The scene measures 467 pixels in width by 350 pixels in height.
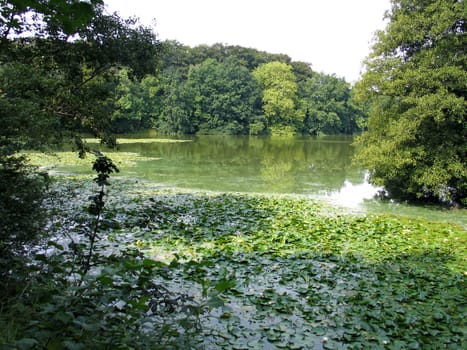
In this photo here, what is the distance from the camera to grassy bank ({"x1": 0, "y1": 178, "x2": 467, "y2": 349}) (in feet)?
7.88

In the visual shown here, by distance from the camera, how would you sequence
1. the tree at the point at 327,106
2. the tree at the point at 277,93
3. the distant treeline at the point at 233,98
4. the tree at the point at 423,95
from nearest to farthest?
the tree at the point at 423,95, the distant treeline at the point at 233,98, the tree at the point at 277,93, the tree at the point at 327,106

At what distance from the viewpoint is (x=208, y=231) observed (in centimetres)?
762

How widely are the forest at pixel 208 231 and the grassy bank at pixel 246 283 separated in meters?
0.03

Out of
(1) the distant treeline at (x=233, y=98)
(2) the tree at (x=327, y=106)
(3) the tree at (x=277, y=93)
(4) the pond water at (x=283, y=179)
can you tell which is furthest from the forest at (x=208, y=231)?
(2) the tree at (x=327, y=106)

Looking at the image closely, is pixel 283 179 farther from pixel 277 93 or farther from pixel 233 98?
pixel 277 93

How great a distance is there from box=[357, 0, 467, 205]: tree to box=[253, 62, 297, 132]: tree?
4798cm

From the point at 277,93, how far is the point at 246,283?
5852 cm

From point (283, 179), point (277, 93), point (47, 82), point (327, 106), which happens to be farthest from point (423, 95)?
point (327, 106)

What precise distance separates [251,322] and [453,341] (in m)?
A: 2.08

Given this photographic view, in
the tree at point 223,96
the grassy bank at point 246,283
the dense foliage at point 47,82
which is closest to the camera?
the grassy bank at point 246,283

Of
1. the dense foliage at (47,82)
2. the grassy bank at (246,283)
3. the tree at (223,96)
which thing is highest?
the tree at (223,96)

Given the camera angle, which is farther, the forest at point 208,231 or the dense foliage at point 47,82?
the dense foliage at point 47,82

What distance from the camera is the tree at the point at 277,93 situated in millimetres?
61031

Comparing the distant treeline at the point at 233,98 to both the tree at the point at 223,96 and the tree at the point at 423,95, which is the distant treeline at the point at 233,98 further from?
the tree at the point at 423,95
